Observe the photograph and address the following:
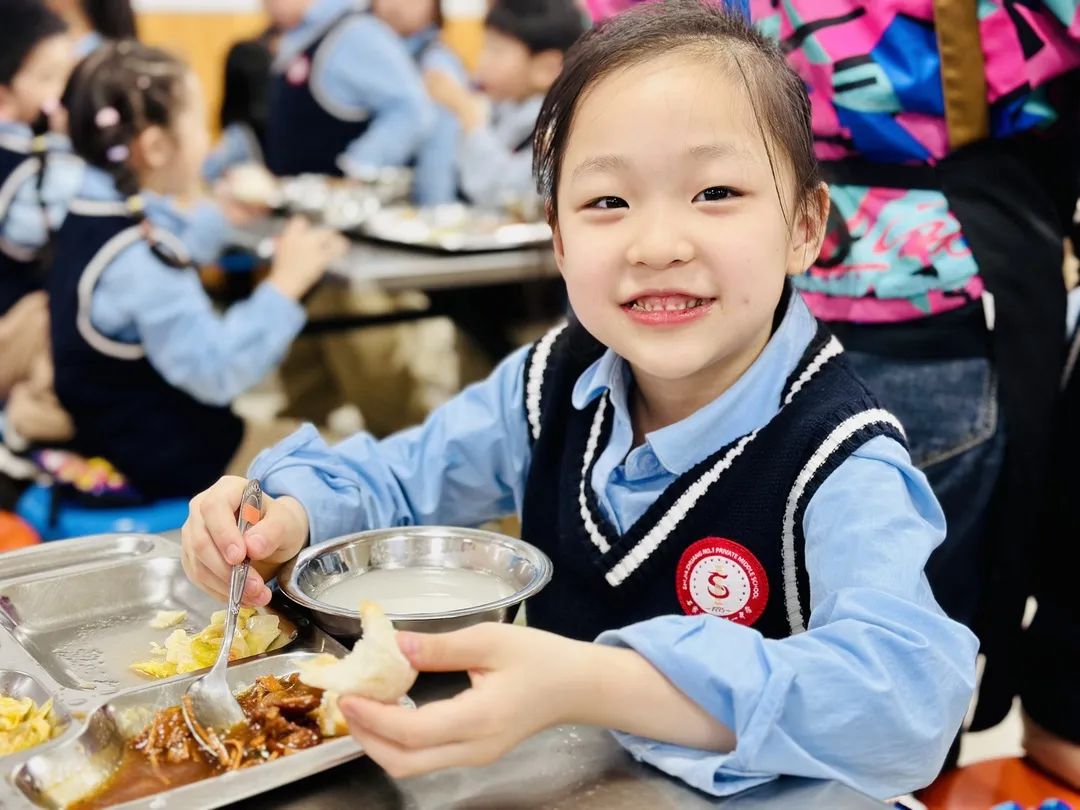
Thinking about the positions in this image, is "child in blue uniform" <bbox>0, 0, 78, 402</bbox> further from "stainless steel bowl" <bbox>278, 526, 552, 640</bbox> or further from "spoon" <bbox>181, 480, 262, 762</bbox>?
"spoon" <bbox>181, 480, 262, 762</bbox>

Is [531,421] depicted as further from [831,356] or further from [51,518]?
[51,518]

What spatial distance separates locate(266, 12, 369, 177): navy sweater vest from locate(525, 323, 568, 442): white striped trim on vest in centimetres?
411

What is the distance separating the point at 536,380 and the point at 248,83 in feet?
16.8

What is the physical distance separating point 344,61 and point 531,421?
426cm

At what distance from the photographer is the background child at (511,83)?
16.0 ft

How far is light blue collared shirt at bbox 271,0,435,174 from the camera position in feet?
16.6

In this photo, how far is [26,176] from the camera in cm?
294

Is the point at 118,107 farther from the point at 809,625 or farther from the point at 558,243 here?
the point at 809,625

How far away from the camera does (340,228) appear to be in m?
3.80

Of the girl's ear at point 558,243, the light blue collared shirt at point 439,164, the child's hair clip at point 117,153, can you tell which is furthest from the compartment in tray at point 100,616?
the light blue collared shirt at point 439,164

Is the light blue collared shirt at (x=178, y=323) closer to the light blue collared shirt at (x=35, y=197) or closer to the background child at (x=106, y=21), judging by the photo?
the light blue collared shirt at (x=35, y=197)

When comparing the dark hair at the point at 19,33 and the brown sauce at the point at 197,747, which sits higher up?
the dark hair at the point at 19,33

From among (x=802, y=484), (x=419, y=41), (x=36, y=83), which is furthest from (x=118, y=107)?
(x=419, y=41)

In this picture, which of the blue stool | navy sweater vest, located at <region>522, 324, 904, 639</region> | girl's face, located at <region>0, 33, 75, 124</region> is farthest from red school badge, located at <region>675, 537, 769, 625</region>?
girl's face, located at <region>0, 33, 75, 124</region>
